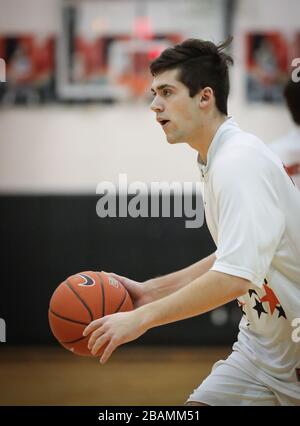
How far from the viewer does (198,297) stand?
2779mm

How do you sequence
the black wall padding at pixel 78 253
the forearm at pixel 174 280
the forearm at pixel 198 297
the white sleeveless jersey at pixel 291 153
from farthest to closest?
the black wall padding at pixel 78 253, the white sleeveless jersey at pixel 291 153, the forearm at pixel 174 280, the forearm at pixel 198 297

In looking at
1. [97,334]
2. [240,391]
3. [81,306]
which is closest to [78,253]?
[81,306]

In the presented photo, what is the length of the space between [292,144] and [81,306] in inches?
95.1

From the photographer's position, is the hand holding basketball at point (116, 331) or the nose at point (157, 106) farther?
the nose at point (157, 106)

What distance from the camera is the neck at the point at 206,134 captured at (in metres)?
3.32

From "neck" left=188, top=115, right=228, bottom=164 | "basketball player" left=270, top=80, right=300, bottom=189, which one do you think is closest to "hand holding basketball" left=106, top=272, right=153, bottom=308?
"neck" left=188, top=115, right=228, bottom=164

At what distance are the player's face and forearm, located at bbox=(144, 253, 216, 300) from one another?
0.69 meters

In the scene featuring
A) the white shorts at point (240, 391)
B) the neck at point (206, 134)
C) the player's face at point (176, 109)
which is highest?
the player's face at point (176, 109)

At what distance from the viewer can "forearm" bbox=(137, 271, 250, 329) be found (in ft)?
9.12

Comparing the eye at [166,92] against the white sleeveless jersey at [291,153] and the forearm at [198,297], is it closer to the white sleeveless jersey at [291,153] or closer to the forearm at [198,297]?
the forearm at [198,297]

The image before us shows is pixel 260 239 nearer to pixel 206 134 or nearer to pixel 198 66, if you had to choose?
pixel 206 134

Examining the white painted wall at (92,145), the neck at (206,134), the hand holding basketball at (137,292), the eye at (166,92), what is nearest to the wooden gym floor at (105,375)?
the white painted wall at (92,145)

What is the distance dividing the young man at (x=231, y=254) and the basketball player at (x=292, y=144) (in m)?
1.67
